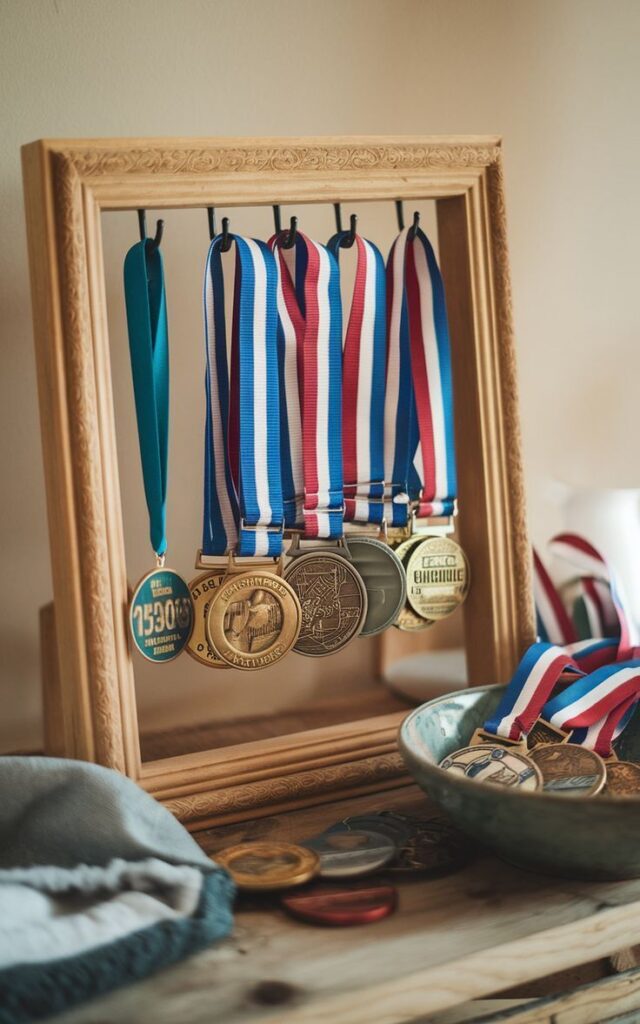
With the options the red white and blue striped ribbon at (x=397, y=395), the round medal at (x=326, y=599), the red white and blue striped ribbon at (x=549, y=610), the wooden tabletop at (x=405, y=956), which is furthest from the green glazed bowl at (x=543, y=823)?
the red white and blue striped ribbon at (x=549, y=610)

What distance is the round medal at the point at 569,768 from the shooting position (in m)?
0.74

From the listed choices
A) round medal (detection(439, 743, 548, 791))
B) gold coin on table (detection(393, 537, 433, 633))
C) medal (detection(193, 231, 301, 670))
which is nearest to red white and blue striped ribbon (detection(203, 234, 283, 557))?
medal (detection(193, 231, 301, 670))

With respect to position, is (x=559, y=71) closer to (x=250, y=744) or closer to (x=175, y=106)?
(x=175, y=106)

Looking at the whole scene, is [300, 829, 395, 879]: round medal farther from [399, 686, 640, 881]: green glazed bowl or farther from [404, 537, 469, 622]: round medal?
[404, 537, 469, 622]: round medal

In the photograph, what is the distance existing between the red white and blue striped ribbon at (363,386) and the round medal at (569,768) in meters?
0.23

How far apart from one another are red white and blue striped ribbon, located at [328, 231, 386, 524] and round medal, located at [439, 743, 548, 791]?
0.21 meters

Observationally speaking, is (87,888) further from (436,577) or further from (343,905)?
(436,577)

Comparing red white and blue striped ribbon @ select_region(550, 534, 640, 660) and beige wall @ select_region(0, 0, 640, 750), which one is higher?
beige wall @ select_region(0, 0, 640, 750)

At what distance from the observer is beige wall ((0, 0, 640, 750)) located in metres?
0.89

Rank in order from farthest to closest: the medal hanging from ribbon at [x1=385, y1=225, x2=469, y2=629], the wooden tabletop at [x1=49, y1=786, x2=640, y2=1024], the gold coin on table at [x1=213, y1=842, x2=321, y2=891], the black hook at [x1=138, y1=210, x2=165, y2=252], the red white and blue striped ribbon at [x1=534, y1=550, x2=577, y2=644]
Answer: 1. the red white and blue striped ribbon at [x1=534, y1=550, x2=577, y2=644]
2. the medal hanging from ribbon at [x1=385, y1=225, x2=469, y2=629]
3. the black hook at [x1=138, y1=210, x2=165, y2=252]
4. the gold coin on table at [x1=213, y1=842, x2=321, y2=891]
5. the wooden tabletop at [x1=49, y1=786, x2=640, y2=1024]

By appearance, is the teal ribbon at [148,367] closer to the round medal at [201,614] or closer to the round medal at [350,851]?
the round medal at [201,614]

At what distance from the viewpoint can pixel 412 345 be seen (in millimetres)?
894

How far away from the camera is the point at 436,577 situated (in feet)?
2.88

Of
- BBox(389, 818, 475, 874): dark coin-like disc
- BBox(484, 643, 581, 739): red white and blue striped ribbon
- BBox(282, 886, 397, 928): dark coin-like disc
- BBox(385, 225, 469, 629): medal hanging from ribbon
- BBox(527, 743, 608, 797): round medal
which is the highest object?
BBox(385, 225, 469, 629): medal hanging from ribbon
